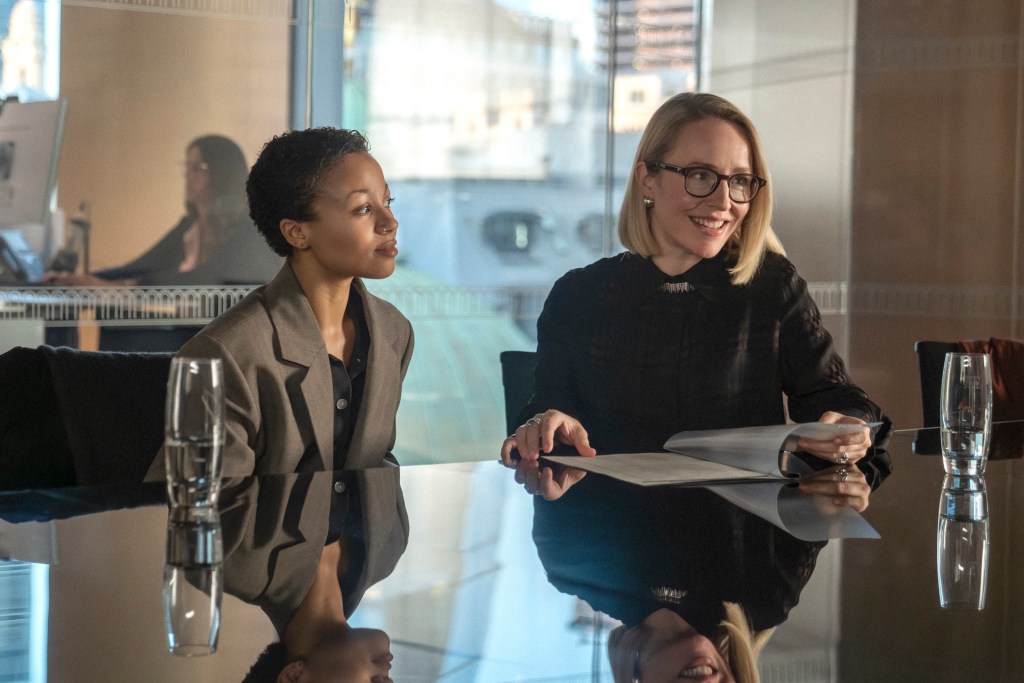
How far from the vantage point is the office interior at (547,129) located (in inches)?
152

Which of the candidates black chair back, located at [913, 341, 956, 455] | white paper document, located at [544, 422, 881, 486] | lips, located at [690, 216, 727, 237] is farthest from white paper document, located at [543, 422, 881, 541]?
black chair back, located at [913, 341, 956, 455]

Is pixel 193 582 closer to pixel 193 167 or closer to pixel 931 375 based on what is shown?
pixel 931 375

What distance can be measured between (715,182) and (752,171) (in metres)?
0.09

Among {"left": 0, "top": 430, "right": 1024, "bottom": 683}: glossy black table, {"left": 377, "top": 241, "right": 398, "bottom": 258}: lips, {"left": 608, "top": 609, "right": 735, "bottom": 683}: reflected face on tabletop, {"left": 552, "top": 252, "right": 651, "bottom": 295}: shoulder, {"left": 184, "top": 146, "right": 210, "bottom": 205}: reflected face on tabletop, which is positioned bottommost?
{"left": 0, "top": 430, "right": 1024, "bottom": 683}: glossy black table

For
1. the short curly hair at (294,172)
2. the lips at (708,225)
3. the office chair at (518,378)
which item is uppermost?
the short curly hair at (294,172)

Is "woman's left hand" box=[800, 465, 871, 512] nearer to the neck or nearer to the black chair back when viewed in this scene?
the neck

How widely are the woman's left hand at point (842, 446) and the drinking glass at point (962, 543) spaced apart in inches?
5.2

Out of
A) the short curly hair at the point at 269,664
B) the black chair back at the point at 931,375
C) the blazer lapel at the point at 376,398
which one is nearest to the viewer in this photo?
the short curly hair at the point at 269,664

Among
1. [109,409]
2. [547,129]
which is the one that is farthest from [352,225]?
[547,129]

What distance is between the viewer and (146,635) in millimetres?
861

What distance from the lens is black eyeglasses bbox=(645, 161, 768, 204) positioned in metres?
2.25

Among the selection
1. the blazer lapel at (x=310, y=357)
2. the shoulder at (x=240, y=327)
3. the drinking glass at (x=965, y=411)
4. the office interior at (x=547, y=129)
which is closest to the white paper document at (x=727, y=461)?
the drinking glass at (x=965, y=411)

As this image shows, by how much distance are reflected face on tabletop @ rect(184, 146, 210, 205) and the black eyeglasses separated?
6.96ft

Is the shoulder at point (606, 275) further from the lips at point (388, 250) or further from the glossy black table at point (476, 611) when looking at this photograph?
the glossy black table at point (476, 611)
